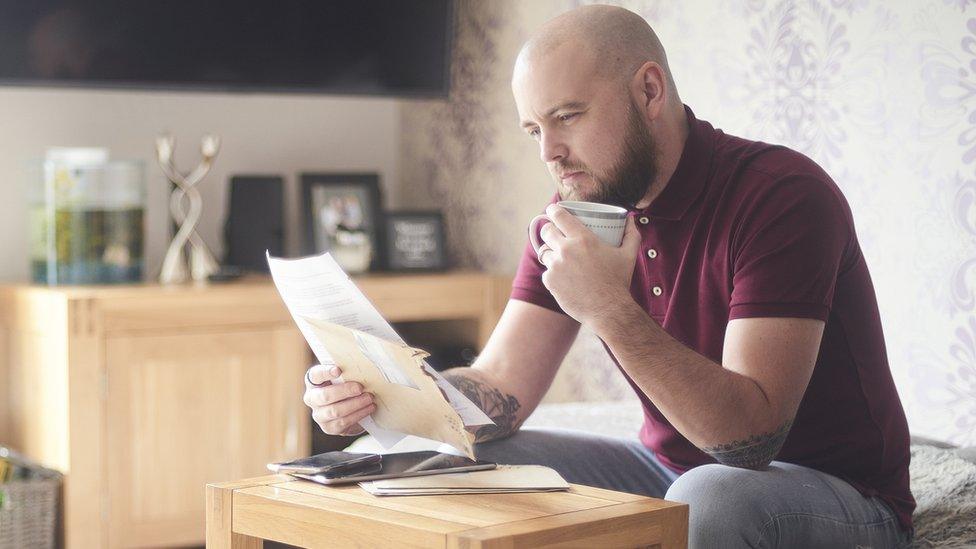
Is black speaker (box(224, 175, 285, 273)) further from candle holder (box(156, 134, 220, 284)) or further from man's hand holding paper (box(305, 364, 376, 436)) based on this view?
man's hand holding paper (box(305, 364, 376, 436))

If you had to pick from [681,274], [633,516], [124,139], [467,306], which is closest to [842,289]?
[681,274]

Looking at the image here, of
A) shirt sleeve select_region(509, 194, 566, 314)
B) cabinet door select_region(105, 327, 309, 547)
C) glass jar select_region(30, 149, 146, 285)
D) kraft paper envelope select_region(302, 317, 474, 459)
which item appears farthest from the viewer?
glass jar select_region(30, 149, 146, 285)

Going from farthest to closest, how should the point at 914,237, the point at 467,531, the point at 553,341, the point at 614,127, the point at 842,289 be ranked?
the point at 914,237 < the point at 553,341 < the point at 614,127 < the point at 842,289 < the point at 467,531

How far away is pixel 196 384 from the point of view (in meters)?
2.82

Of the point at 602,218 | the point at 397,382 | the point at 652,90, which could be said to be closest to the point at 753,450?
the point at 602,218

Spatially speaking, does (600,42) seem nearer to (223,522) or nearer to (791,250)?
(791,250)

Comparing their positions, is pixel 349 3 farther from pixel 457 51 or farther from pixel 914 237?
pixel 914 237

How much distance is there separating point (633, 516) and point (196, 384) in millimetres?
1790

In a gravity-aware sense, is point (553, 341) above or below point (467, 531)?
above

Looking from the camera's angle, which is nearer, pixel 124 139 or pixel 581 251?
pixel 581 251

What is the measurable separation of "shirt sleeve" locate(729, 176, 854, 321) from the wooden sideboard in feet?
5.30

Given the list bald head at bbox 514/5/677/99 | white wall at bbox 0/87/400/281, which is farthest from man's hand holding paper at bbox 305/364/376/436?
white wall at bbox 0/87/400/281

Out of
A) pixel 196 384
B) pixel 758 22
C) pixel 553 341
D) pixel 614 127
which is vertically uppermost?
pixel 758 22

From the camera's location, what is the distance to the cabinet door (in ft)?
8.92
